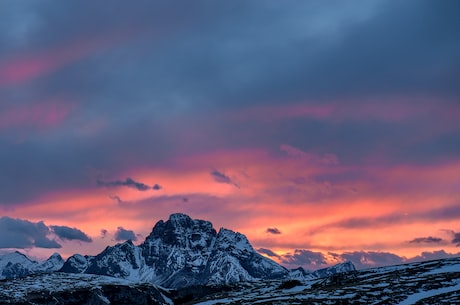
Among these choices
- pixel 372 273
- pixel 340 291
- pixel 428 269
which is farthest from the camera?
pixel 372 273

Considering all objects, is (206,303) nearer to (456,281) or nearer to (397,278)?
(397,278)

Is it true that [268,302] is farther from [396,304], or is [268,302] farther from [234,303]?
[396,304]

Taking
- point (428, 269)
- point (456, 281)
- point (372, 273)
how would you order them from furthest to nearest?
point (372, 273), point (428, 269), point (456, 281)

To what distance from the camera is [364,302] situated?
263 ft

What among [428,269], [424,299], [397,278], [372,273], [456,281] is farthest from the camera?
[372,273]

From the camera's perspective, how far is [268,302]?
3634 inches

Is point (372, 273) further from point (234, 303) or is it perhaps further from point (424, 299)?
point (424, 299)

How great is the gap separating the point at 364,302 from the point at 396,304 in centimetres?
517

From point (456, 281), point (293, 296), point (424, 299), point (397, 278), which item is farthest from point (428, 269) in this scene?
point (424, 299)

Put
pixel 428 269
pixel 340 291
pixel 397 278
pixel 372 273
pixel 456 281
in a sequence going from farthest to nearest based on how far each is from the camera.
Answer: pixel 372 273 < pixel 428 269 < pixel 397 278 < pixel 340 291 < pixel 456 281

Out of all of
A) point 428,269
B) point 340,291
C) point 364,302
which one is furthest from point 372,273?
point 364,302

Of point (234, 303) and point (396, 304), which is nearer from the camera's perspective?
point (396, 304)

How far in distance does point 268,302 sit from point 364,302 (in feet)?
58.5

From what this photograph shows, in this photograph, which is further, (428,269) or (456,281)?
(428,269)
